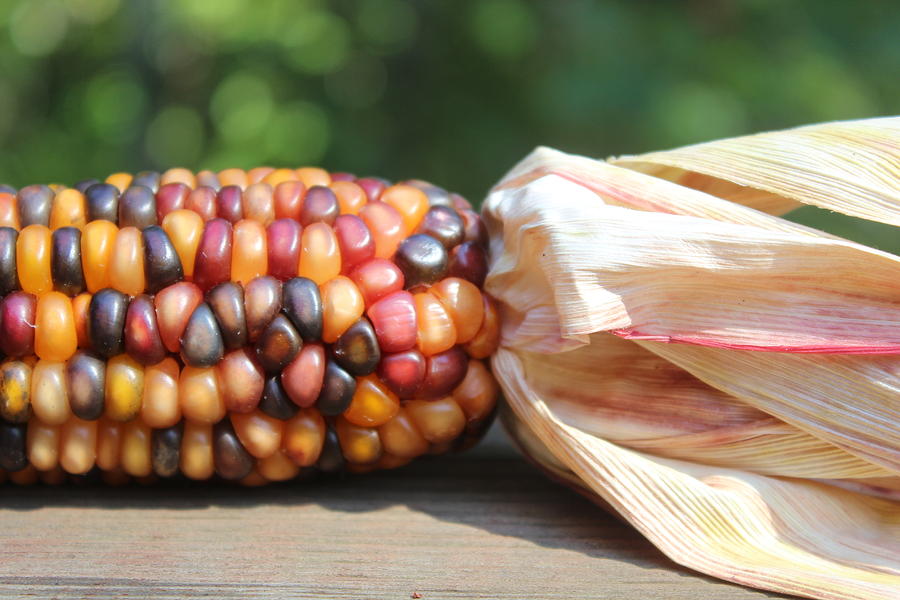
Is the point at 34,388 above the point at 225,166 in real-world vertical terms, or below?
above

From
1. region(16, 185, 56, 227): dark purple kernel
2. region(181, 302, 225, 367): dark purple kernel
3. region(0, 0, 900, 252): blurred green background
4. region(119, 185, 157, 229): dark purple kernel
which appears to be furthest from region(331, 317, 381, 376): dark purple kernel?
region(0, 0, 900, 252): blurred green background

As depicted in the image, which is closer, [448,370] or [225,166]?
[448,370]

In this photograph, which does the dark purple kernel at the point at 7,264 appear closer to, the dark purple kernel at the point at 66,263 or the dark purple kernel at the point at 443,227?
the dark purple kernel at the point at 66,263

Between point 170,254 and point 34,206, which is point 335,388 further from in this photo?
point 34,206

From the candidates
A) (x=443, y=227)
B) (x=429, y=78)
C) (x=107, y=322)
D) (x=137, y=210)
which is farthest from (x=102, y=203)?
(x=429, y=78)

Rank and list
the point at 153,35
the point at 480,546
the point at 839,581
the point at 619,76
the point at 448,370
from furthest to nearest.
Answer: the point at 153,35 < the point at 619,76 < the point at 448,370 < the point at 480,546 < the point at 839,581

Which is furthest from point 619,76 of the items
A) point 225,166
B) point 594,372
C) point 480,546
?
point 480,546

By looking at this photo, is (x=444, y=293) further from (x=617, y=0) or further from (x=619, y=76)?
(x=617, y=0)

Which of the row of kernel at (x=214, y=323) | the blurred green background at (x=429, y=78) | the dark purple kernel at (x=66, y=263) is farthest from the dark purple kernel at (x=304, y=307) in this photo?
the blurred green background at (x=429, y=78)
